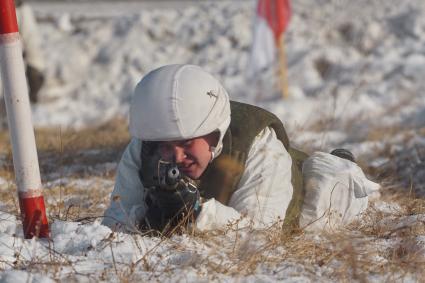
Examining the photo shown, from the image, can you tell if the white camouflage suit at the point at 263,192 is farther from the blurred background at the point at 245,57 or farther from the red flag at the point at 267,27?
the red flag at the point at 267,27

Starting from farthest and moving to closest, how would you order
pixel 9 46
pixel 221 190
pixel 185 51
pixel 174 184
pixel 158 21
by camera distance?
1. pixel 158 21
2. pixel 185 51
3. pixel 221 190
4. pixel 174 184
5. pixel 9 46

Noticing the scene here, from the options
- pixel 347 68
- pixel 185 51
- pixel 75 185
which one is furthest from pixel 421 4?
pixel 75 185

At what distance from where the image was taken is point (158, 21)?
14.0 m

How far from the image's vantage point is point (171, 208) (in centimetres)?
308

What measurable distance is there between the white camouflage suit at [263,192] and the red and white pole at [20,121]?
1.02ft

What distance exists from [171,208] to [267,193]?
443 millimetres

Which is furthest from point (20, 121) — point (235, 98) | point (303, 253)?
point (235, 98)

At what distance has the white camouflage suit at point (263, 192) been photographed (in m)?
3.17

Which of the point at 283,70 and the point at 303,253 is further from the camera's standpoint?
the point at 283,70

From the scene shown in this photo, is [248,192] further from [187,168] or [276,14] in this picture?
[276,14]

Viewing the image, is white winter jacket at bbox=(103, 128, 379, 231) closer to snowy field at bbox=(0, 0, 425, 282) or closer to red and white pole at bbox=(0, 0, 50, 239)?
snowy field at bbox=(0, 0, 425, 282)

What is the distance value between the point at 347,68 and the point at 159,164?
350 inches

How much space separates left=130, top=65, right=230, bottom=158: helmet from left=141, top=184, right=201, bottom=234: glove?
241 millimetres

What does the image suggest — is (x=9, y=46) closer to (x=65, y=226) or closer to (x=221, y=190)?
(x=65, y=226)
